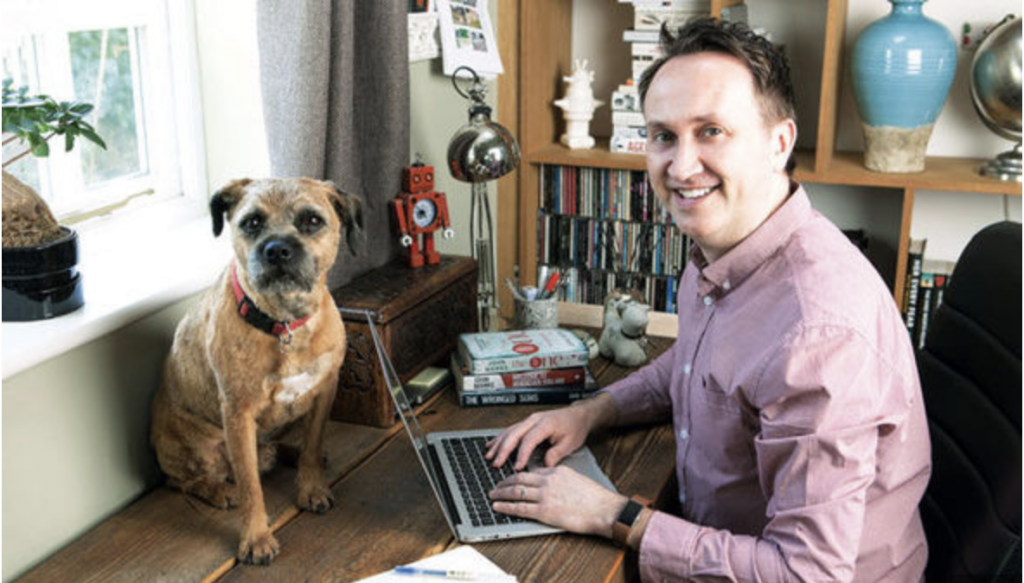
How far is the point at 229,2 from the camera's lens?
6.06 feet

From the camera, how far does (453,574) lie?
1179mm

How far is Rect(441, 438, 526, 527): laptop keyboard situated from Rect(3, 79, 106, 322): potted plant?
2.03 ft

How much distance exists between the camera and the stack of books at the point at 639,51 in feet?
8.63

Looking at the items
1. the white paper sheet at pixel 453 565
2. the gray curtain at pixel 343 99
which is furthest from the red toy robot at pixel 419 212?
the white paper sheet at pixel 453 565

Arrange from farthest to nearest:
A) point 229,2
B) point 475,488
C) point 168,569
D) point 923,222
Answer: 1. point 923,222
2. point 229,2
3. point 475,488
4. point 168,569

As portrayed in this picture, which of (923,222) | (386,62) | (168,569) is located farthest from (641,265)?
(168,569)

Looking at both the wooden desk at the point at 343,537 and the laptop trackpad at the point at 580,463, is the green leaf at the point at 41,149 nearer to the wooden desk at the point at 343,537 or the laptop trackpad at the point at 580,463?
the wooden desk at the point at 343,537

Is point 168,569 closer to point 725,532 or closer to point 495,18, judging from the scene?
point 725,532

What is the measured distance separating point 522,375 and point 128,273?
0.71m

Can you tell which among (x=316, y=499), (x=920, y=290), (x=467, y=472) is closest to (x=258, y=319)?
(x=316, y=499)

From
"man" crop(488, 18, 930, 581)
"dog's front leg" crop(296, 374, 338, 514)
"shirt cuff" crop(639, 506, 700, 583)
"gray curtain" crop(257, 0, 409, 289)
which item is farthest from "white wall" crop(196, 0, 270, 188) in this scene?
"shirt cuff" crop(639, 506, 700, 583)

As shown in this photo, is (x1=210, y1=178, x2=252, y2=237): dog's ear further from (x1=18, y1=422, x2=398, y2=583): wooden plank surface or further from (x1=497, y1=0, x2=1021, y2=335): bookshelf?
(x1=497, y1=0, x2=1021, y2=335): bookshelf

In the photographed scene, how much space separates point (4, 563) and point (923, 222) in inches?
98.4

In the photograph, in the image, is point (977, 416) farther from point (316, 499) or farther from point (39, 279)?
point (39, 279)
